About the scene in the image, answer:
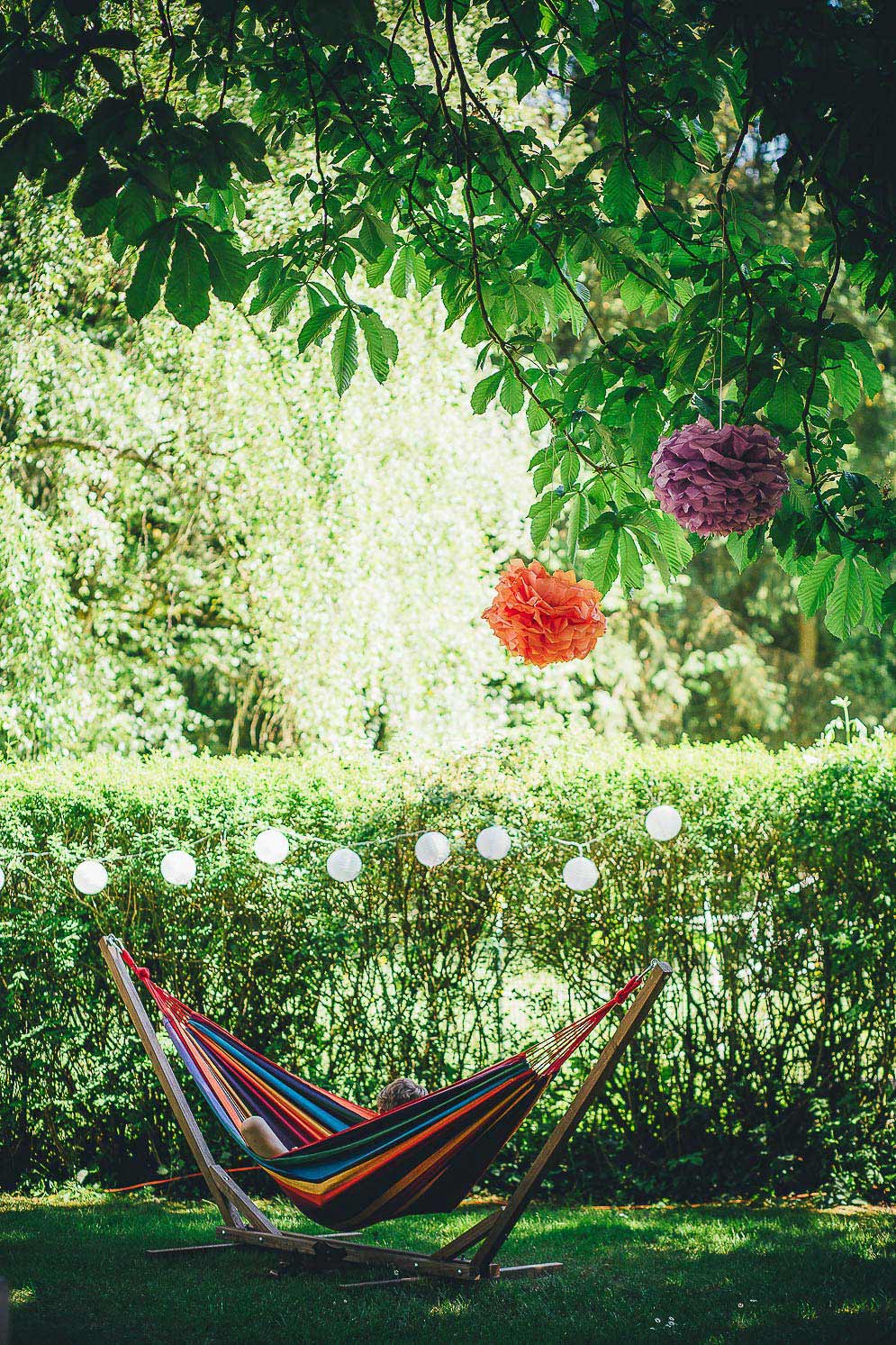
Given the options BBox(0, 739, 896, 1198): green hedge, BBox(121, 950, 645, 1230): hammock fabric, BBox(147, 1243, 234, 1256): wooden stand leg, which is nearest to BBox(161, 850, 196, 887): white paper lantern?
BBox(0, 739, 896, 1198): green hedge

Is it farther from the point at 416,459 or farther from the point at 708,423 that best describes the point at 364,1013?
the point at 416,459

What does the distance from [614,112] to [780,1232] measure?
10.00ft

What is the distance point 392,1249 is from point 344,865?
1.06 metres

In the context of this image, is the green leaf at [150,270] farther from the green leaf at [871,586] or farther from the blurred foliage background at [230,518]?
the blurred foliage background at [230,518]

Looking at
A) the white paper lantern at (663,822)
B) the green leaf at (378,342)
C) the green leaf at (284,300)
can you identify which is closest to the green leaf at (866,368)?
the green leaf at (378,342)

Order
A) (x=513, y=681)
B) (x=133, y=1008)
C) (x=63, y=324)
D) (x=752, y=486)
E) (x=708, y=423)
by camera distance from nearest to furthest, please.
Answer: (x=752, y=486), (x=708, y=423), (x=133, y=1008), (x=63, y=324), (x=513, y=681)

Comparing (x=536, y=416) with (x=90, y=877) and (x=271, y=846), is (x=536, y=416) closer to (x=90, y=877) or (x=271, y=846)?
(x=271, y=846)

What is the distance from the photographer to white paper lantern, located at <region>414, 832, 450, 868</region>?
359 cm

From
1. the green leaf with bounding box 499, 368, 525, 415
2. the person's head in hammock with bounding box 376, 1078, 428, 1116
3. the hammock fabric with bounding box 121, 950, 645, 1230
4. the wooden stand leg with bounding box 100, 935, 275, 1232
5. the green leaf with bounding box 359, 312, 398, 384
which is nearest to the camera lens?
the green leaf with bounding box 359, 312, 398, 384

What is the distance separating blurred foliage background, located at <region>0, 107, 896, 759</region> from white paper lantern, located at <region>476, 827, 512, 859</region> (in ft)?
10.5

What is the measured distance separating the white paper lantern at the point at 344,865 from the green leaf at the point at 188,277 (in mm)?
2384

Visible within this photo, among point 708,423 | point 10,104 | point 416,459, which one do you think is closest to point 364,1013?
point 708,423

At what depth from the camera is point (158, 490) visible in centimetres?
718

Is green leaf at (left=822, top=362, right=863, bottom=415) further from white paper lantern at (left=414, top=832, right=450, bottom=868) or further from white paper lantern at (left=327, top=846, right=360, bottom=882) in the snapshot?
white paper lantern at (left=327, top=846, right=360, bottom=882)
